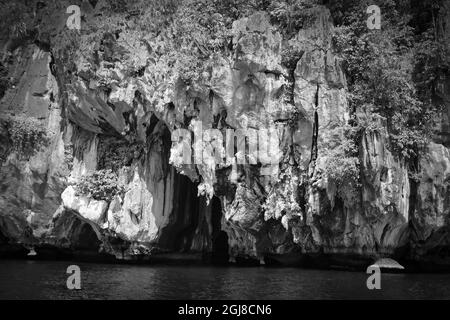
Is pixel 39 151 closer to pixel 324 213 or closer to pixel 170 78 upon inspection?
pixel 170 78

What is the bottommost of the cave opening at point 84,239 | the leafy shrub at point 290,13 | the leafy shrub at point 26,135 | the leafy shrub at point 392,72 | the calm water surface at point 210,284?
the calm water surface at point 210,284

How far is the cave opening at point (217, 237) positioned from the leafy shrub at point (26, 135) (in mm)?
11522

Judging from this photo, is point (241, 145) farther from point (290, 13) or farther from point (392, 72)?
point (392, 72)

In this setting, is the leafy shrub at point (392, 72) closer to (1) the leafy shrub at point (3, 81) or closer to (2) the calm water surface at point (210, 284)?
(2) the calm water surface at point (210, 284)

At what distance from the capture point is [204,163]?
946 inches

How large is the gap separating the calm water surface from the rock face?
2.56 meters

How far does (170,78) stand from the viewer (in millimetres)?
24344

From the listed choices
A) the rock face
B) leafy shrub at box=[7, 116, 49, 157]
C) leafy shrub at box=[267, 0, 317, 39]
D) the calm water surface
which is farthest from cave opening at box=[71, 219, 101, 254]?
leafy shrub at box=[267, 0, 317, 39]

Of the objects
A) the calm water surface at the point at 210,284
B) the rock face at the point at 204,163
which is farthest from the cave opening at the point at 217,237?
the calm water surface at the point at 210,284

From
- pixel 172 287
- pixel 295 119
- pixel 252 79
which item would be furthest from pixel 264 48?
pixel 172 287

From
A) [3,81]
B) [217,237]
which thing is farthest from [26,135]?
[217,237]

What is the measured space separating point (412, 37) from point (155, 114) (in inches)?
572

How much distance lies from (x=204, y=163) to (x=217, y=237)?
7.60 meters

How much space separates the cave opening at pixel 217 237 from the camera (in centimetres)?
2894
